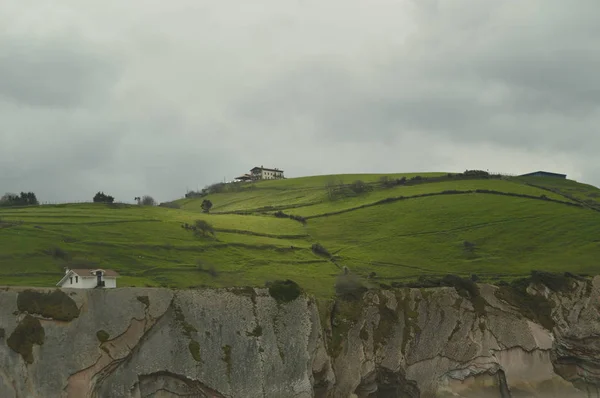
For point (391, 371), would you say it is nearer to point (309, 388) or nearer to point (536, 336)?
point (309, 388)

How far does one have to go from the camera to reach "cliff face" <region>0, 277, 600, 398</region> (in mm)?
48406

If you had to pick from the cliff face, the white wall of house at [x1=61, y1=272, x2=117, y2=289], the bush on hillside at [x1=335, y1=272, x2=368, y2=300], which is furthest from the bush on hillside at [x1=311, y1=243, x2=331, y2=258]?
the white wall of house at [x1=61, y1=272, x2=117, y2=289]

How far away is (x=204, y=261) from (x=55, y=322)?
34.4 meters

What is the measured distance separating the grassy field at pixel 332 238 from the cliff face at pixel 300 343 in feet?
43.9

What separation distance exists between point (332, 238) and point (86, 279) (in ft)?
167

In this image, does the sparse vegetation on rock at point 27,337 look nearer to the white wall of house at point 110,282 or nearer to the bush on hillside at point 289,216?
the white wall of house at point 110,282

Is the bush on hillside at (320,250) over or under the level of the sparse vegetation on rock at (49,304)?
over

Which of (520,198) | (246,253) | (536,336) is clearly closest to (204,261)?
(246,253)

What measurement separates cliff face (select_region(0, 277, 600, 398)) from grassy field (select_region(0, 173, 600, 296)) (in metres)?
13.4

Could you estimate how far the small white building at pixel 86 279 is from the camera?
6378cm

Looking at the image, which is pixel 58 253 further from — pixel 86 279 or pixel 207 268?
pixel 207 268

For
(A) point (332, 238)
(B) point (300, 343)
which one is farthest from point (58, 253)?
(A) point (332, 238)

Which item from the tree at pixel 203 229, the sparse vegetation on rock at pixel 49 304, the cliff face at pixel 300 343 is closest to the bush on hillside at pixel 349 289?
the cliff face at pixel 300 343

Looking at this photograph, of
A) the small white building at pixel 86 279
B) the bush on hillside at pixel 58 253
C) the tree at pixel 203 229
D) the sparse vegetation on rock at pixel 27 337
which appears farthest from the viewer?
the tree at pixel 203 229
